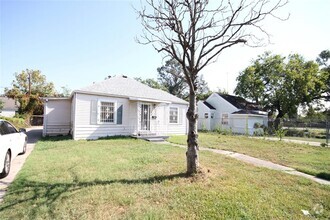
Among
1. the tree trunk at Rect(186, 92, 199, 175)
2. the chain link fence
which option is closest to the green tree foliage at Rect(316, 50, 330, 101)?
the chain link fence

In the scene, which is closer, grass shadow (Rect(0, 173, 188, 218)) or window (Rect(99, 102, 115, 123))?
grass shadow (Rect(0, 173, 188, 218))

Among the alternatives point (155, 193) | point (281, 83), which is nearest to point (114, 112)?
point (155, 193)

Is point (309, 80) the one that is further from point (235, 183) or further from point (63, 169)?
point (63, 169)

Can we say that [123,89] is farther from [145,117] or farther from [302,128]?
[302,128]

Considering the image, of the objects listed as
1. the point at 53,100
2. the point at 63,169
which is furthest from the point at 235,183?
the point at 53,100

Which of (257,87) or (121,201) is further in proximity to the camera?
(257,87)

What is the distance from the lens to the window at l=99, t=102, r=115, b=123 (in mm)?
13234

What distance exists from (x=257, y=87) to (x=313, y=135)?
34.8 ft

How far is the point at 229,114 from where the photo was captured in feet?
89.0

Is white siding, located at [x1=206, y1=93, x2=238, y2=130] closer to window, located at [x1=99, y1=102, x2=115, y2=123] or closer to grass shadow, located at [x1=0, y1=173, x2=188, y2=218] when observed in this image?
window, located at [x1=99, y1=102, x2=115, y2=123]

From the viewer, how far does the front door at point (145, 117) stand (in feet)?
48.6

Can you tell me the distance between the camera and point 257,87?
2972cm

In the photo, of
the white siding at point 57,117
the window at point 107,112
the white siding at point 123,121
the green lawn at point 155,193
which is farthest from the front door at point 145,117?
the green lawn at point 155,193

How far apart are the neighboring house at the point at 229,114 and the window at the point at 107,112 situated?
14737 mm
